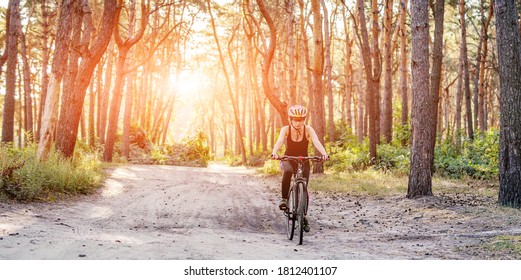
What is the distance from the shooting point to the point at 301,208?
7547 millimetres

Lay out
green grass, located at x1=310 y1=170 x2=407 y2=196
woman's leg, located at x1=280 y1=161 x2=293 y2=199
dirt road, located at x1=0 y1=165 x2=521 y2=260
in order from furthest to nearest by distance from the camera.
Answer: green grass, located at x1=310 y1=170 x2=407 y2=196
woman's leg, located at x1=280 y1=161 x2=293 y2=199
dirt road, located at x1=0 y1=165 x2=521 y2=260

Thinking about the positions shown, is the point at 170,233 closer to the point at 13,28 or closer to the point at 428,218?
the point at 428,218

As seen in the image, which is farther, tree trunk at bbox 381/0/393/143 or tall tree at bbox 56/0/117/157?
tree trunk at bbox 381/0/393/143

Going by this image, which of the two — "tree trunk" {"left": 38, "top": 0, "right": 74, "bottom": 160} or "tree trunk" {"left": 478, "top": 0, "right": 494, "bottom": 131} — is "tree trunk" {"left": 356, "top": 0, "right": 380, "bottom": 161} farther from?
"tree trunk" {"left": 38, "top": 0, "right": 74, "bottom": 160}

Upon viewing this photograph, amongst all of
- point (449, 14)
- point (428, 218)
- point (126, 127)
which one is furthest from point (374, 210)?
point (449, 14)

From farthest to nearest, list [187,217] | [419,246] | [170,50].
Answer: [170,50]
[187,217]
[419,246]

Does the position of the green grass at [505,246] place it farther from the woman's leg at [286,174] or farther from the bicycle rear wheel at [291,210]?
the woman's leg at [286,174]

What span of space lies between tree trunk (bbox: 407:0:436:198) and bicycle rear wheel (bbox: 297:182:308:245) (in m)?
5.18

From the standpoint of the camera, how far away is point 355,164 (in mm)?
20484

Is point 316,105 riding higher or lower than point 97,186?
higher

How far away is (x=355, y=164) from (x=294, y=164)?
12.7 m

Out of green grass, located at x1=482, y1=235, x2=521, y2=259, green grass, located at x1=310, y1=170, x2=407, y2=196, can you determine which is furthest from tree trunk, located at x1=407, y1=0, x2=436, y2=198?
green grass, located at x1=482, y1=235, x2=521, y2=259

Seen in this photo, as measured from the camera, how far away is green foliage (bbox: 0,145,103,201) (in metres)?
9.79

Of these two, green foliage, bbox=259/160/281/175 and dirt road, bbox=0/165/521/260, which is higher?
green foliage, bbox=259/160/281/175
